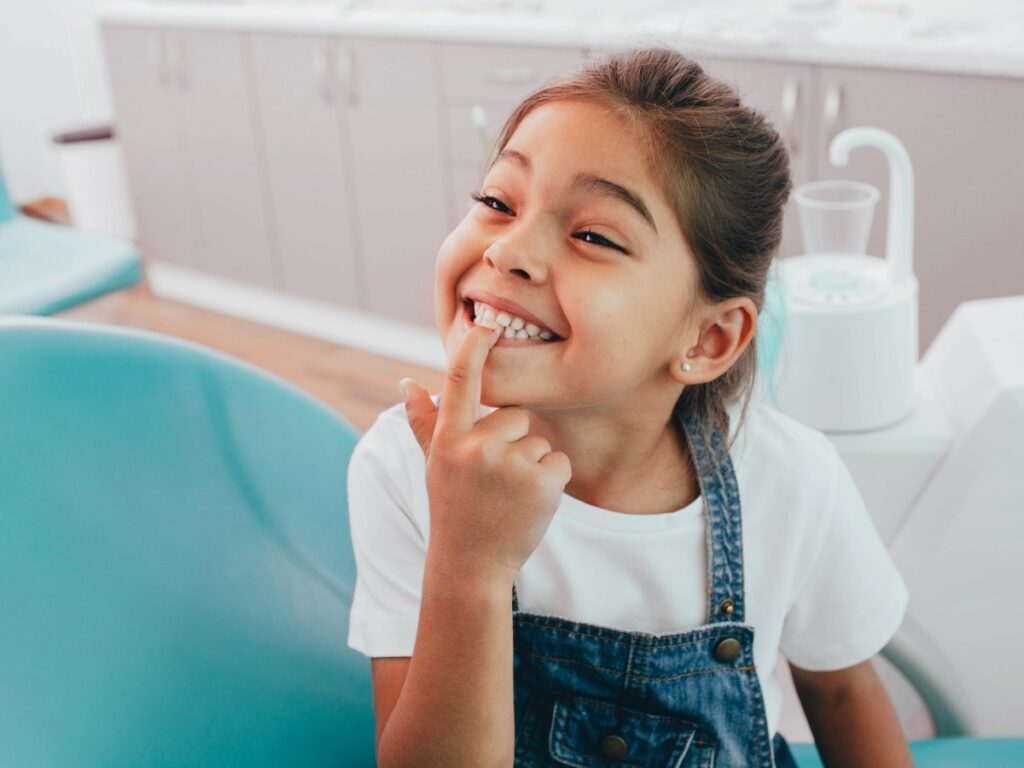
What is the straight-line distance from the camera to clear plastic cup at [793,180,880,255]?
145cm

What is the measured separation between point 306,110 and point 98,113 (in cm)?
181

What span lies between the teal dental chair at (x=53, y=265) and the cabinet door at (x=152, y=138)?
1.05m

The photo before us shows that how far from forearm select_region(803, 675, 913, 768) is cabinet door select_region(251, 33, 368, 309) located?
102 inches

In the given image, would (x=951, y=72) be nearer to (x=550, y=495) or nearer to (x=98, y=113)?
(x=550, y=495)

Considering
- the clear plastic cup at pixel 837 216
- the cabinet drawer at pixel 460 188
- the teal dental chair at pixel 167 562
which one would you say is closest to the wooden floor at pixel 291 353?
the cabinet drawer at pixel 460 188

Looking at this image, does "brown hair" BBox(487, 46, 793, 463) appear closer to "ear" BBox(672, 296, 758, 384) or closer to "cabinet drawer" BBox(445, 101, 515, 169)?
"ear" BBox(672, 296, 758, 384)

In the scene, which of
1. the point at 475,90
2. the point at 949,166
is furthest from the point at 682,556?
the point at 475,90

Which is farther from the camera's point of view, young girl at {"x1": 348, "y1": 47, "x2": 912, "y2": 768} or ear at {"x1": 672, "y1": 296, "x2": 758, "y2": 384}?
ear at {"x1": 672, "y1": 296, "x2": 758, "y2": 384}

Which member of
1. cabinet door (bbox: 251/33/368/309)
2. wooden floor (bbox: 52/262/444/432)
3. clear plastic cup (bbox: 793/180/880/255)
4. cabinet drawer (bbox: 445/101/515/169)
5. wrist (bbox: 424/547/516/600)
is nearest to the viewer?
wrist (bbox: 424/547/516/600)

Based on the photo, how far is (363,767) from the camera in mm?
940

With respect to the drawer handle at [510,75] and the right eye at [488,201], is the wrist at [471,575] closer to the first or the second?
the right eye at [488,201]

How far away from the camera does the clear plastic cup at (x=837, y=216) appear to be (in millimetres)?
1454

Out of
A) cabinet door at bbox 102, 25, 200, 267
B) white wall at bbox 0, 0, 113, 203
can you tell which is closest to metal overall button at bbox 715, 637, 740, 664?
cabinet door at bbox 102, 25, 200, 267

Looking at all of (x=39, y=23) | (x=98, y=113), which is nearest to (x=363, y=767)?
(x=98, y=113)
